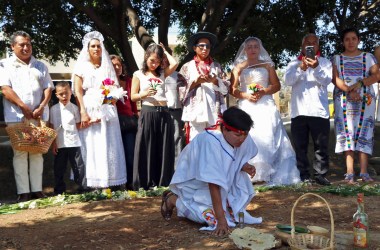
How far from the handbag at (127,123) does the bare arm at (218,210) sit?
2.83m

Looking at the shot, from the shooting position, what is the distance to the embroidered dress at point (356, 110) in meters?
7.20

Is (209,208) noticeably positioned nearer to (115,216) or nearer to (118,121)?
(115,216)

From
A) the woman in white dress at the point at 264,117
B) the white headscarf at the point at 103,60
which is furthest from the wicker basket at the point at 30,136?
the woman in white dress at the point at 264,117

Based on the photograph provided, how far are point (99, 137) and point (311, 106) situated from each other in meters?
A: 2.92

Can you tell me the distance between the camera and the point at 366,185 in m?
6.80

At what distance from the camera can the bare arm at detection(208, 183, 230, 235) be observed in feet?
14.5

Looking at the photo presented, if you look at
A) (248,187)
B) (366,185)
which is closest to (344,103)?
(366,185)

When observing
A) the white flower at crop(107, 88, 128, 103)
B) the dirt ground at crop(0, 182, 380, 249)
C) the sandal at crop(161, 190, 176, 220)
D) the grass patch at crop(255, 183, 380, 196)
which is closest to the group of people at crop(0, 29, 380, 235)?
the white flower at crop(107, 88, 128, 103)

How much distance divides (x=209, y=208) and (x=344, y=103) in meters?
3.41

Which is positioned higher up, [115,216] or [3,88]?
[3,88]

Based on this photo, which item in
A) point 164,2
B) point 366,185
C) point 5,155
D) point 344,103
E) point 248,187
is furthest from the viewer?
point 164,2

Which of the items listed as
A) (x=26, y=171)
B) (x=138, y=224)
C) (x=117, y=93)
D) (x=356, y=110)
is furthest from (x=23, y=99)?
(x=356, y=110)

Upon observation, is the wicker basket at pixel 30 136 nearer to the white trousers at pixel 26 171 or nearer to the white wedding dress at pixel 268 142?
the white trousers at pixel 26 171

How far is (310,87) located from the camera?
718 centimetres
